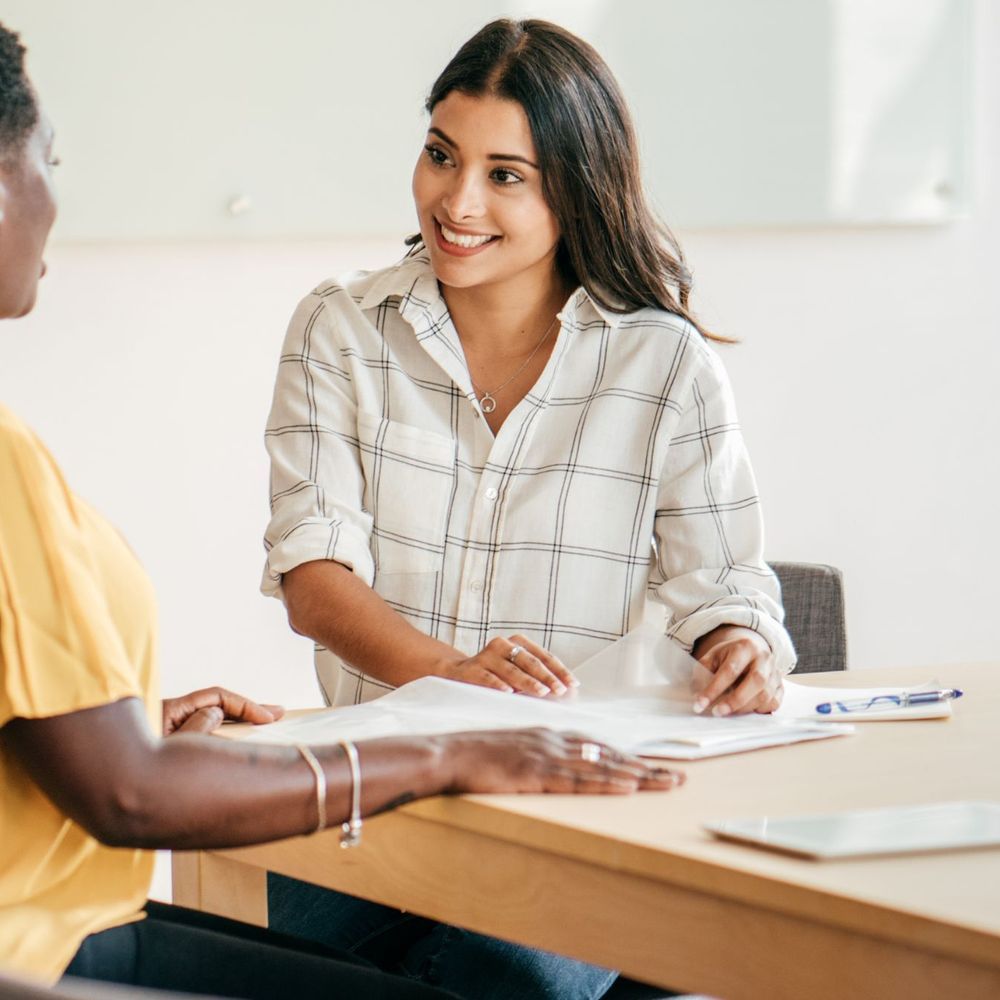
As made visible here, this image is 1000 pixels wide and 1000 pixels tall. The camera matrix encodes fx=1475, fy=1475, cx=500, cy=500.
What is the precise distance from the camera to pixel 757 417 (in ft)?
9.54

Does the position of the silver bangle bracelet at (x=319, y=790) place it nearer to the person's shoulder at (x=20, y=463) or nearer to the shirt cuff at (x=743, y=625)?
the person's shoulder at (x=20, y=463)

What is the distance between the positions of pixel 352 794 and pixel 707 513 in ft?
2.93

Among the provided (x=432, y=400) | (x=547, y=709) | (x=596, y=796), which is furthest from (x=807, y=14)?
(x=596, y=796)

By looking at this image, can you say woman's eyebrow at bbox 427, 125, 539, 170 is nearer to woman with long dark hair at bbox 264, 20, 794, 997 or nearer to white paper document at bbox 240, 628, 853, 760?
woman with long dark hair at bbox 264, 20, 794, 997

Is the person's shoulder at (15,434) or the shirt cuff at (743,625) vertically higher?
the person's shoulder at (15,434)

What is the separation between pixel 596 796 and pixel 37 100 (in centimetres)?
A: 68

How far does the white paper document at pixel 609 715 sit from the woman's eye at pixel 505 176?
0.66 meters

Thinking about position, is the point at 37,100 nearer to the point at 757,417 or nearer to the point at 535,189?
the point at 535,189

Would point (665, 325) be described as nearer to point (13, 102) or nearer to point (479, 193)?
point (479, 193)

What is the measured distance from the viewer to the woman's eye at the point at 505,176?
1879 mm

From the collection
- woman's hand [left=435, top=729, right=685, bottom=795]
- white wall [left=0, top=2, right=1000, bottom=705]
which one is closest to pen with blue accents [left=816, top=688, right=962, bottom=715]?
woman's hand [left=435, top=729, right=685, bottom=795]

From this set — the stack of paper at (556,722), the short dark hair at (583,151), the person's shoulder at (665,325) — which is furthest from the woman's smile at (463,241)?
the stack of paper at (556,722)

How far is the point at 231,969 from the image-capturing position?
109 cm

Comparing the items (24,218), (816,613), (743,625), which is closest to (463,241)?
(743,625)
